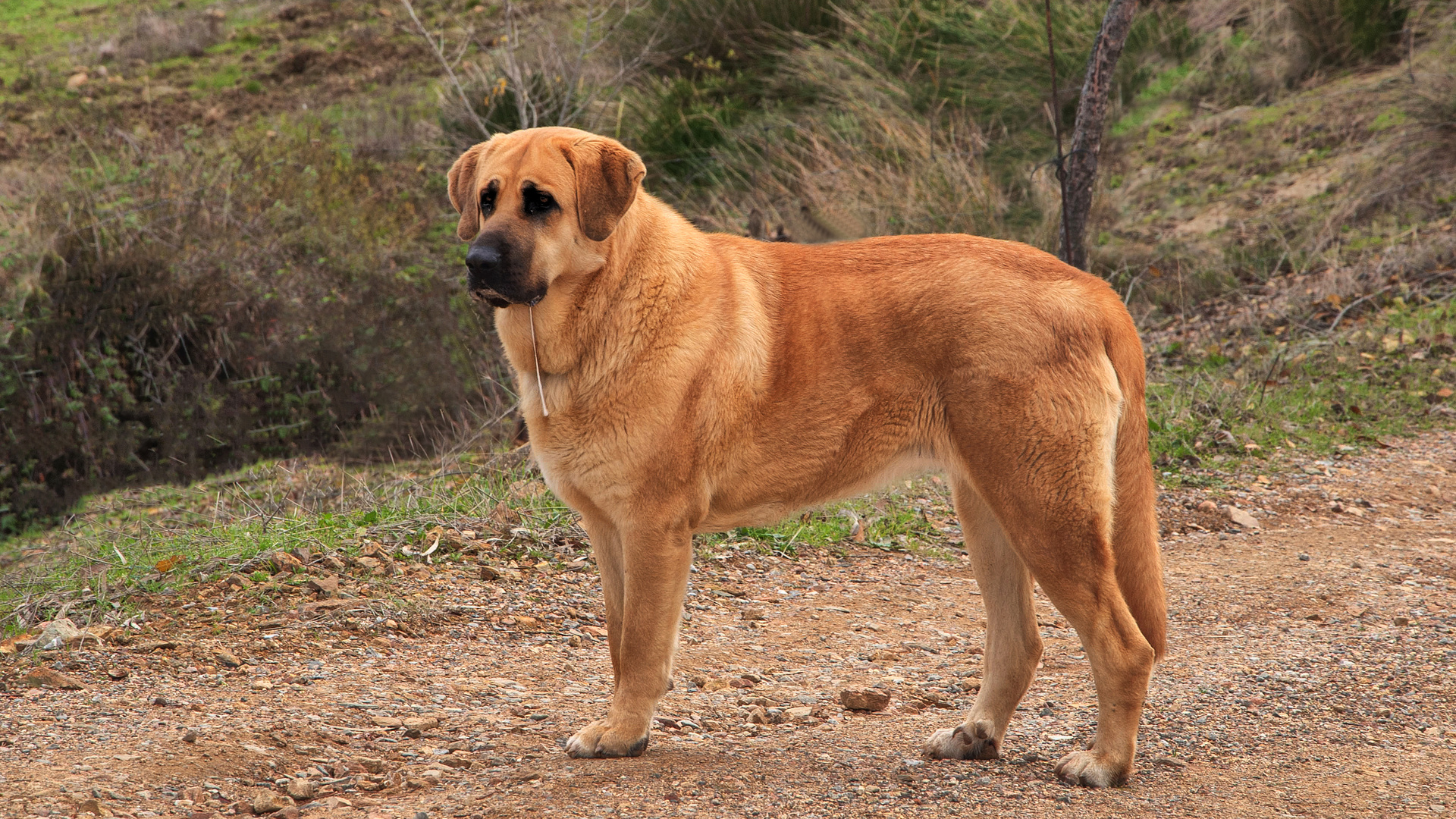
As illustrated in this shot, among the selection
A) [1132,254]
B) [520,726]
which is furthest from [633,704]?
[1132,254]

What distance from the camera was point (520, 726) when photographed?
12.8 ft

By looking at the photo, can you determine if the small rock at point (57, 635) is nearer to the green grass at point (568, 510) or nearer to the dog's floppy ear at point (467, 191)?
the green grass at point (568, 510)

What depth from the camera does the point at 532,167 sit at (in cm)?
340

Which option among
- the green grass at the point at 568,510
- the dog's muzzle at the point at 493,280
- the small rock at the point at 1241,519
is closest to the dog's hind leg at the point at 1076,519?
the dog's muzzle at the point at 493,280

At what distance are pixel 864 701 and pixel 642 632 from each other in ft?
3.60

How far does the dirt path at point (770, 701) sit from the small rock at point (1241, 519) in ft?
0.82

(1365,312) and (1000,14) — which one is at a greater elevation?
(1000,14)

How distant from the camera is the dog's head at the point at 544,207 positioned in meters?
3.33

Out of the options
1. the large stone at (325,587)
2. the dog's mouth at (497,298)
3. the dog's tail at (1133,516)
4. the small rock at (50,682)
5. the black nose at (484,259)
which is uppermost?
the black nose at (484,259)

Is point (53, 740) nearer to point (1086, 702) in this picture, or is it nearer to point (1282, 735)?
point (1086, 702)

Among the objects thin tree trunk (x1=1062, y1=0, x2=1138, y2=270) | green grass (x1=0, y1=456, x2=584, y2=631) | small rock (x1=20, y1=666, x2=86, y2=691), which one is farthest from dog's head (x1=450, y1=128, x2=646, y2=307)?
thin tree trunk (x1=1062, y1=0, x2=1138, y2=270)

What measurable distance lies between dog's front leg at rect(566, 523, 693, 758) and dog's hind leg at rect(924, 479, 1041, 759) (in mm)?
888

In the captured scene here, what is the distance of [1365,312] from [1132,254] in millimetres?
2427

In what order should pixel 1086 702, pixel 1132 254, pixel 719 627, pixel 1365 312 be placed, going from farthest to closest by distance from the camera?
pixel 1132 254, pixel 1365 312, pixel 719 627, pixel 1086 702
